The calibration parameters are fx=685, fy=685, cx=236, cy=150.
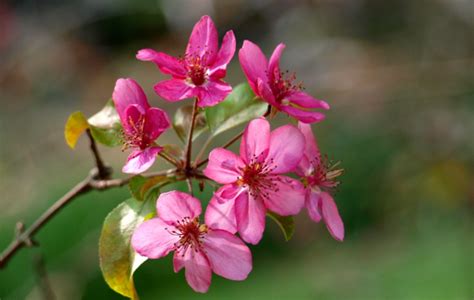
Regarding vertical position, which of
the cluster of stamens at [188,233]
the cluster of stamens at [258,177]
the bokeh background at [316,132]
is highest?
the cluster of stamens at [258,177]

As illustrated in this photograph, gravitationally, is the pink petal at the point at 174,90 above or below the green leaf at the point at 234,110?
above

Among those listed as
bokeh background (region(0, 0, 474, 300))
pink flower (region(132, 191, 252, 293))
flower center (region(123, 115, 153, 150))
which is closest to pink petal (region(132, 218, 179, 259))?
pink flower (region(132, 191, 252, 293))

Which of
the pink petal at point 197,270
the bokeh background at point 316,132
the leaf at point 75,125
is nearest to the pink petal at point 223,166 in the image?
the pink petal at point 197,270

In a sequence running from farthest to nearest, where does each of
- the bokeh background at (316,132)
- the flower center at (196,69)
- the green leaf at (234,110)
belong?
the bokeh background at (316,132)
the green leaf at (234,110)
the flower center at (196,69)

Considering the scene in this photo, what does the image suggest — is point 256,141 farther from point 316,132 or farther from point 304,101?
point 316,132

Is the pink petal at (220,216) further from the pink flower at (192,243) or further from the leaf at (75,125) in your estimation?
the leaf at (75,125)
